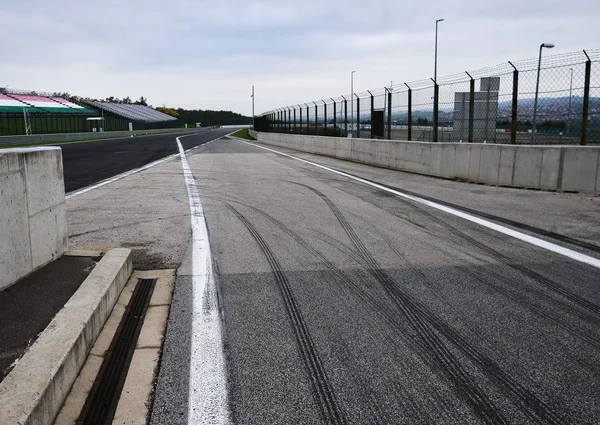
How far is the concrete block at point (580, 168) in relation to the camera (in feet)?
36.4

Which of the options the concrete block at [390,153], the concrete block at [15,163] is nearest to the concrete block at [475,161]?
the concrete block at [390,153]

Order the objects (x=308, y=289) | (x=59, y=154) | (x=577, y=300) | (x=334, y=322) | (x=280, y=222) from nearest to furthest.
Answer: (x=334, y=322) < (x=577, y=300) < (x=308, y=289) < (x=59, y=154) < (x=280, y=222)

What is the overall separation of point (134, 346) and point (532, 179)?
1058 cm

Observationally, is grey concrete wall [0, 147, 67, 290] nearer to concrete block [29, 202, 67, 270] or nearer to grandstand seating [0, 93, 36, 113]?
concrete block [29, 202, 67, 270]

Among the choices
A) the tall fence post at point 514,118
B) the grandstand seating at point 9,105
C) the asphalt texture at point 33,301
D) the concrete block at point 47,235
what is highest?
the grandstand seating at point 9,105

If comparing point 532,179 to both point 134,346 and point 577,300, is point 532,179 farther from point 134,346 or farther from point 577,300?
point 134,346

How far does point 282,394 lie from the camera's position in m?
3.13

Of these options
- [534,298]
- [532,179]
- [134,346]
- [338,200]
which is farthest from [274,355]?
[532,179]

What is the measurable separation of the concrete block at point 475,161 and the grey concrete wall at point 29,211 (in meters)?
10.6

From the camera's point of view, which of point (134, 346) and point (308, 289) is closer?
point (134, 346)

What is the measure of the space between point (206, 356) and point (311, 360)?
0.71 metres

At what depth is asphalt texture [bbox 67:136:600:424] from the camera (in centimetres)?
306

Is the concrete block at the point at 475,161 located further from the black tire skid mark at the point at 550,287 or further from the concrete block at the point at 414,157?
the black tire skid mark at the point at 550,287

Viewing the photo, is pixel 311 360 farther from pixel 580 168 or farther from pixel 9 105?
pixel 9 105
